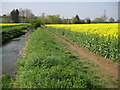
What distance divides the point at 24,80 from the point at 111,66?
4.34 metres

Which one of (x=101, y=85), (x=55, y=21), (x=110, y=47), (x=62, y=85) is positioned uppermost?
(x=55, y=21)

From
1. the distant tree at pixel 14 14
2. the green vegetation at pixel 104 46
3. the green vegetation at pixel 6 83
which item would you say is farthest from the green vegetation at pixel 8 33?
the distant tree at pixel 14 14

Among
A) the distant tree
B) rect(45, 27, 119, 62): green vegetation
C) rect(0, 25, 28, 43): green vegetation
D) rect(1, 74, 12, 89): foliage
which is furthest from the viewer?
the distant tree

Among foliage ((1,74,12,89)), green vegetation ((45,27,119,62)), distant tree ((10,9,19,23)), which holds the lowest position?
foliage ((1,74,12,89))

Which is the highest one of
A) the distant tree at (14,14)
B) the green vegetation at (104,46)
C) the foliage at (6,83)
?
the distant tree at (14,14)

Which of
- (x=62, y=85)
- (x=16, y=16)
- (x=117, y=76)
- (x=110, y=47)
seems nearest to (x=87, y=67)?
(x=117, y=76)

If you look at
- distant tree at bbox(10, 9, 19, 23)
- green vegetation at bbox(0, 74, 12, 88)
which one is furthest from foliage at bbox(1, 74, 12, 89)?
distant tree at bbox(10, 9, 19, 23)

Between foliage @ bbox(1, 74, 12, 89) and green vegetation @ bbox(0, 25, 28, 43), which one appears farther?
green vegetation @ bbox(0, 25, 28, 43)

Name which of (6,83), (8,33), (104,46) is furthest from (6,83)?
(8,33)

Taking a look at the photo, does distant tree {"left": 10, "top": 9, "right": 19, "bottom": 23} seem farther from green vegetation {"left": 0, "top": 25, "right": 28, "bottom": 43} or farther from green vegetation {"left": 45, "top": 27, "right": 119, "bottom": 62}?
green vegetation {"left": 45, "top": 27, "right": 119, "bottom": 62}

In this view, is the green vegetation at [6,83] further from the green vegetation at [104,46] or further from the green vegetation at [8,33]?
the green vegetation at [8,33]

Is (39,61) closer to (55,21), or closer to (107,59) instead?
(107,59)

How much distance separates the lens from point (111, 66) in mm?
7324

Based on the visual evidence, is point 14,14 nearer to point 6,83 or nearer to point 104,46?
point 104,46
